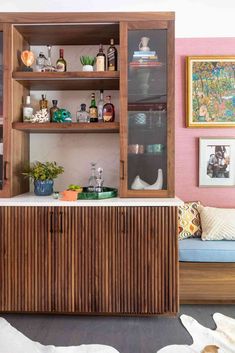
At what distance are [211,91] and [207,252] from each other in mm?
1516

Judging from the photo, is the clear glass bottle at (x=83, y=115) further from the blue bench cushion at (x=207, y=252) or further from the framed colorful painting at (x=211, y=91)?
the blue bench cushion at (x=207, y=252)

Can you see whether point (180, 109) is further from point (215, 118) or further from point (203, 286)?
point (203, 286)

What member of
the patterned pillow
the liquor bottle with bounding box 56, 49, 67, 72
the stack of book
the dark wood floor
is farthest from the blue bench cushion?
the liquor bottle with bounding box 56, 49, 67, 72

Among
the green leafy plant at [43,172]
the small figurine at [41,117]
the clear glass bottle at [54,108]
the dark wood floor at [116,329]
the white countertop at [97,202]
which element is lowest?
the dark wood floor at [116,329]

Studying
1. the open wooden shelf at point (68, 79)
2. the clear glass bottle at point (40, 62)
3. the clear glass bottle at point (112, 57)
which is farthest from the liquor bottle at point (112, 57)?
the clear glass bottle at point (40, 62)

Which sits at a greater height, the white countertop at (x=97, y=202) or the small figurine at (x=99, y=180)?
the small figurine at (x=99, y=180)

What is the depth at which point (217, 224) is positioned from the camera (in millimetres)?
2723

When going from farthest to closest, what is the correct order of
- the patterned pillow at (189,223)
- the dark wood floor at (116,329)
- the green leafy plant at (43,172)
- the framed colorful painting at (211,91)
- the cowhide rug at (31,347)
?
the framed colorful painting at (211,91), the patterned pillow at (189,223), the green leafy plant at (43,172), the dark wood floor at (116,329), the cowhide rug at (31,347)

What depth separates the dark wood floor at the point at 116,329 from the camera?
2.06m

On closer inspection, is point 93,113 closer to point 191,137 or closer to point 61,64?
point 61,64

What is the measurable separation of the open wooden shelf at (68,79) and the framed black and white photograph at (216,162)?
3.46ft

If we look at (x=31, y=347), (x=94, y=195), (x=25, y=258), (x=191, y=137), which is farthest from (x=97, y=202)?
(x=191, y=137)

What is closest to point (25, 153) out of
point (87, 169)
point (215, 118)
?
point (87, 169)

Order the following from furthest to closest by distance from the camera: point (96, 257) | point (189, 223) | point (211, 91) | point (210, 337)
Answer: point (211, 91) < point (189, 223) < point (96, 257) < point (210, 337)
